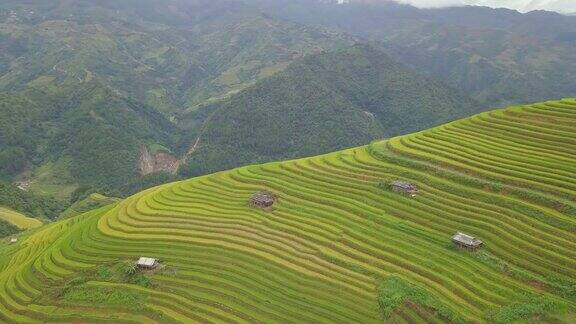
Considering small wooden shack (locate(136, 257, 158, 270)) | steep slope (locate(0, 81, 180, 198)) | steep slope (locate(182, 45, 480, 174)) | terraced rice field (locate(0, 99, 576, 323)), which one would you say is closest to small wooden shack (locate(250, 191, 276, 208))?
terraced rice field (locate(0, 99, 576, 323))

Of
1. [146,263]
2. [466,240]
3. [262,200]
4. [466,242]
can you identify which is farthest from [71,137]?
[466,242]

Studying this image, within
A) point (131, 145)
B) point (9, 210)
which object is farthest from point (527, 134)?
point (131, 145)

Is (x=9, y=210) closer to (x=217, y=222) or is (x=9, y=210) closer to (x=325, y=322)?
(x=217, y=222)

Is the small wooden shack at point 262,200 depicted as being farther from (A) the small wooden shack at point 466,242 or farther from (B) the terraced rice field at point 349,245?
(A) the small wooden shack at point 466,242

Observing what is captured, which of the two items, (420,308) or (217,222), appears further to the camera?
(217,222)

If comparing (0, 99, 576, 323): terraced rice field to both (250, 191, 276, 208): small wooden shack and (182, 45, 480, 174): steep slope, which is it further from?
(182, 45, 480, 174): steep slope

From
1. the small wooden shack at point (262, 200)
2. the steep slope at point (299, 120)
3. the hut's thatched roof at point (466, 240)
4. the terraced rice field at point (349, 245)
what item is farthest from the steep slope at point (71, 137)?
the hut's thatched roof at point (466, 240)
